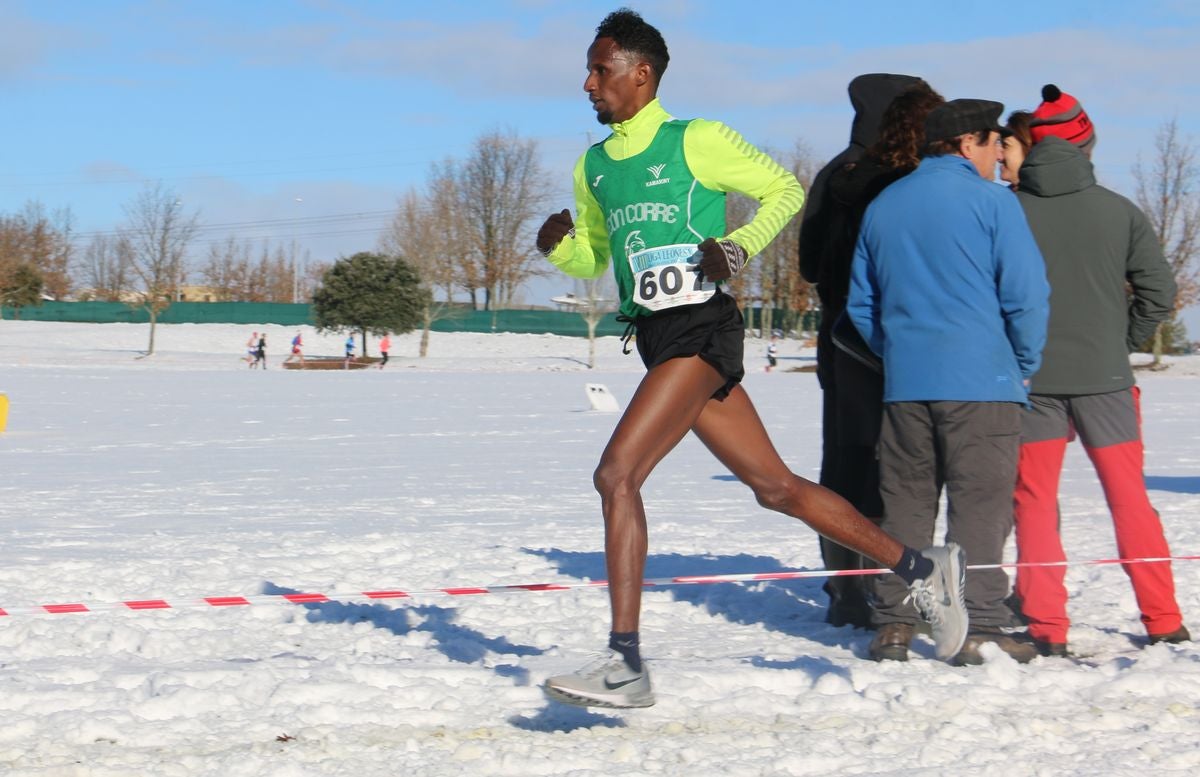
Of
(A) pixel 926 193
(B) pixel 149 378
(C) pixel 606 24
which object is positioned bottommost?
(B) pixel 149 378

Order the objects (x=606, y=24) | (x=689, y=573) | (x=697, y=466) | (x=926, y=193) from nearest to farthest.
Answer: (x=606, y=24) → (x=926, y=193) → (x=689, y=573) → (x=697, y=466)

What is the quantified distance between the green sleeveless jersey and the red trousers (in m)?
1.55

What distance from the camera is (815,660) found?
4633 millimetres

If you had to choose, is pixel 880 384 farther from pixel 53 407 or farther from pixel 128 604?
pixel 53 407

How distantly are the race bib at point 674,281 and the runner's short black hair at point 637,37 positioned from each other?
0.57 metres

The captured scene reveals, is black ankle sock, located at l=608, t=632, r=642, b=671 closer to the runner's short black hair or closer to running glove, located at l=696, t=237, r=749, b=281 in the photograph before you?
running glove, located at l=696, t=237, r=749, b=281

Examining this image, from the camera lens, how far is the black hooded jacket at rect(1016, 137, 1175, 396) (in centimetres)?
485

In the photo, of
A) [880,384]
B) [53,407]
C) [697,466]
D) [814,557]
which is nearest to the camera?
[880,384]

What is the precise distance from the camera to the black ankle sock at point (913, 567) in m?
4.41

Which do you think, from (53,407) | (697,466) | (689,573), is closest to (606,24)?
(689,573)

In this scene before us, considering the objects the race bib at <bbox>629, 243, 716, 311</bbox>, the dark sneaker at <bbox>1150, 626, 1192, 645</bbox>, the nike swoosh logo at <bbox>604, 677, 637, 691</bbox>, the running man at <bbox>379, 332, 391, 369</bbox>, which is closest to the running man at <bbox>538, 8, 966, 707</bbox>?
the race bib at <bbox>629, 243, 716, 311</bbox>

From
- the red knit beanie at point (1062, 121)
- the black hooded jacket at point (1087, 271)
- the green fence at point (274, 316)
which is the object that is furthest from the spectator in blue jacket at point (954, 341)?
the green fence at point (274, 316)

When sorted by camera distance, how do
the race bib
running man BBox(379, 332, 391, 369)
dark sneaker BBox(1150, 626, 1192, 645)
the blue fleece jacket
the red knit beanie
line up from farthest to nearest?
running man BBox(379, 332, 391, 369)
the red knit beanie
dark sneaker BBox(1150, 626, 1192, 645)
the blue fleece jacket
the race bib

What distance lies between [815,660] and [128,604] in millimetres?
2230
